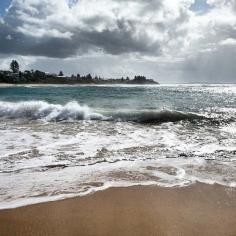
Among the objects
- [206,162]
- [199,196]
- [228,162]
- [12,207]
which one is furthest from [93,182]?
[228,162]

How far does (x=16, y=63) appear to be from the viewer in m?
146

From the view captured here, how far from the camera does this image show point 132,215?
12.5 ft

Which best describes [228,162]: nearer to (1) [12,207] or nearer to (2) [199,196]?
(2) [199,196]

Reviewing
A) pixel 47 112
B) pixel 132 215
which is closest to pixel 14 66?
pixel 47 112

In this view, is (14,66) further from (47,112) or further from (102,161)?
(102,161)

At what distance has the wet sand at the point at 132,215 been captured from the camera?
3.43m

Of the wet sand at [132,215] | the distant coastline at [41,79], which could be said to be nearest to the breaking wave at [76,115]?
the wet sand at [132,215]

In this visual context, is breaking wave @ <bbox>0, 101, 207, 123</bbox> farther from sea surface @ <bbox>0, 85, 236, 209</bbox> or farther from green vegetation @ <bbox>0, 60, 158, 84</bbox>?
green vegetation @ <bbox>0, 60, 158, 84</bbox>

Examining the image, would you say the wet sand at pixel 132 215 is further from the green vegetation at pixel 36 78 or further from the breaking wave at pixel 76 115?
the green vegetation at pixel 36 78

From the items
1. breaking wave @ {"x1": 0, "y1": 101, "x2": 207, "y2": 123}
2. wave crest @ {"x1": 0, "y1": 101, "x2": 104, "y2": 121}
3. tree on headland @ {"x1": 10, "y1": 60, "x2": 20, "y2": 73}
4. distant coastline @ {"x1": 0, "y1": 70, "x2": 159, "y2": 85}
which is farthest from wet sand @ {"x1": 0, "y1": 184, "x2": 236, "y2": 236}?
tree on headland @ {"x1": 10, "y1": 60, "x2": 20, "y2": 73}

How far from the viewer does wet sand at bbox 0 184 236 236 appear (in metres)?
3.43

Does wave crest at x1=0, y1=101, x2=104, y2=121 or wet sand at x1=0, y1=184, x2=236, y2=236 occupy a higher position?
wet sand at x1=0, y1=184, x2=236, y2=236

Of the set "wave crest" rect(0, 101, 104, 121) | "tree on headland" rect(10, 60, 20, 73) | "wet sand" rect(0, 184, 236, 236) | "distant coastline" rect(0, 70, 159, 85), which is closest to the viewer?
"wet sand" rect(0, 184, 236, 236)

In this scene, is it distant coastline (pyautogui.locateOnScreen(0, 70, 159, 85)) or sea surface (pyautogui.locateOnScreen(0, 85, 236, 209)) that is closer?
sea surface (pyautogui.locateOnScreen(0, 85, 236, 209))
